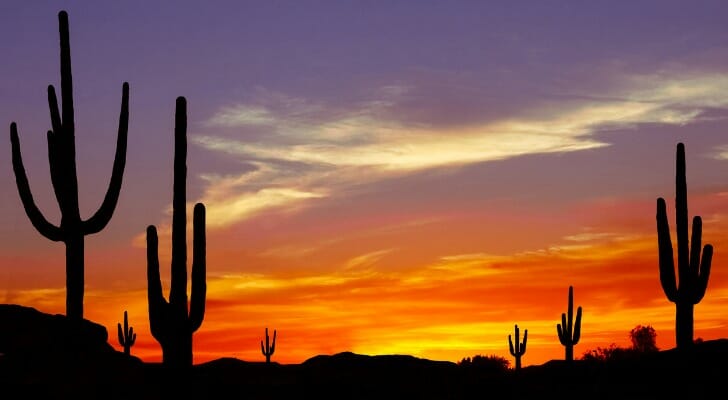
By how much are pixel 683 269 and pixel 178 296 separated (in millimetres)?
10631

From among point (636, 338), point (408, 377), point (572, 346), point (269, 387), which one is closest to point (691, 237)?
point (408, 377)

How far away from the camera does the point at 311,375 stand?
77.9ft

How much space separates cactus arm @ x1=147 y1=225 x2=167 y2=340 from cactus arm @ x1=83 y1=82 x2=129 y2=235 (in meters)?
3.50

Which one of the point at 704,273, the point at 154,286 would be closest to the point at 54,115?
the point at 154,286

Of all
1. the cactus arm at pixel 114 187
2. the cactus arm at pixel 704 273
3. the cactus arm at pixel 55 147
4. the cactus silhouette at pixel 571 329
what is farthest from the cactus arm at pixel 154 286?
the cactus silhouette at pixel 571 329

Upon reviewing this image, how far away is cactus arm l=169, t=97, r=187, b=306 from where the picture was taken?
16.4 meters

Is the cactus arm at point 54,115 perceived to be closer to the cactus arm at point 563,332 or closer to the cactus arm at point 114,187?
the cactus arm at point 114,187

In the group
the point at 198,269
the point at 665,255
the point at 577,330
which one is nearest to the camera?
the point at 198,269

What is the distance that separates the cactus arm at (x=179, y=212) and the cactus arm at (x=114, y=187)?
2891mm

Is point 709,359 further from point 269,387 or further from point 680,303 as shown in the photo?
point 269,387

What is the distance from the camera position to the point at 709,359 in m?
21.4

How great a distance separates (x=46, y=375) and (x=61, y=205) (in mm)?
3170

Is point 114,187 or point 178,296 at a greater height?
point 114,187

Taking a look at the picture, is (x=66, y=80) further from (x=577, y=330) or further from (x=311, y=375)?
(x=577, y=330)
